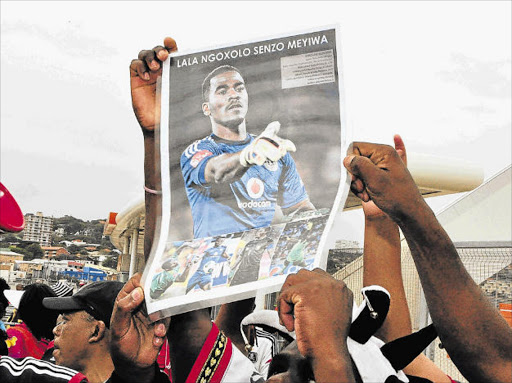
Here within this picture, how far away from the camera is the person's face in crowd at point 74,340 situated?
272 cm

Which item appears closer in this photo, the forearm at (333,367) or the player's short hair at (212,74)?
the forearm at (333,367)

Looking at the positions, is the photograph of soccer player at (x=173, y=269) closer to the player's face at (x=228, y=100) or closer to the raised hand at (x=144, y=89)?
the player's face at (x=228, y=100)

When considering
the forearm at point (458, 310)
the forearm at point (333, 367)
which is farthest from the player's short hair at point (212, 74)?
the forearm at point (333, 367)

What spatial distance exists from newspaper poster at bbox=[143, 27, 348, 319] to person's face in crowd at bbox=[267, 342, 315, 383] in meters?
0.17

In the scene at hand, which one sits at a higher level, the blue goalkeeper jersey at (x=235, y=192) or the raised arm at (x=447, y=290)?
the blue goalkeeper jersey at (x=235, y=192)

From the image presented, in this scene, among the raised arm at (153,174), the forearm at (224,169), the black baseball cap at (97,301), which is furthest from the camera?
the black baseball cap at (97,301)

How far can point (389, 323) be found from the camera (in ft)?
5.80

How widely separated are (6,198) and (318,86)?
860 mm

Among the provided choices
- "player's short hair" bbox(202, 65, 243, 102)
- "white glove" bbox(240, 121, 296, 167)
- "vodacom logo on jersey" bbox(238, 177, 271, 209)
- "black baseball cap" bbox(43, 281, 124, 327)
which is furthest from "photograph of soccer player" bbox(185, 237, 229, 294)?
"black baseball cap" bbox(43, 281, 124, 327)

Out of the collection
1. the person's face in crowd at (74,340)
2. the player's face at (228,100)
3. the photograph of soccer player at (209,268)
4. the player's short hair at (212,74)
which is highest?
the player's short hair at (212,74)

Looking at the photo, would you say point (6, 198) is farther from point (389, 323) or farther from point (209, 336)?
point (389, 323)

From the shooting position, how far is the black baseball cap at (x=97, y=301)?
8.61ft

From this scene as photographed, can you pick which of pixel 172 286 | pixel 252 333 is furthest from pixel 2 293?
pixel 172 286

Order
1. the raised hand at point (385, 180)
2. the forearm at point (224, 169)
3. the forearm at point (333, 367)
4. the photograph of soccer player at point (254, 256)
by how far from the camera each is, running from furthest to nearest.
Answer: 1. the forearm at point (224, 169)
2. the photograph of soccer player at point (254, 256)
3. the raised hand at point (385, 180)
4. the forearm at point (333, 367)
